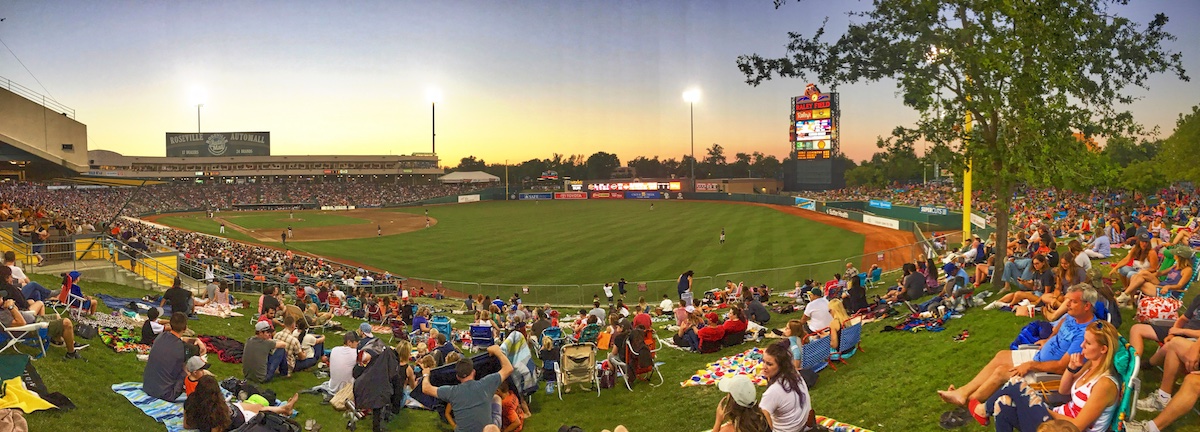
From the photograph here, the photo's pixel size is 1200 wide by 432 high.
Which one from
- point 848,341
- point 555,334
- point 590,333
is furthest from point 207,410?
point 848,341

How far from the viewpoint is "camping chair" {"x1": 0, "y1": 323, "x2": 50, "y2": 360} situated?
8148 mm

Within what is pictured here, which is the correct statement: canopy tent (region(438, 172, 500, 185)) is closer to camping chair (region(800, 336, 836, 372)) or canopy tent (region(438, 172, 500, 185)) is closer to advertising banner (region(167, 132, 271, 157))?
advertising banner (region(167, 132, 271, 157))

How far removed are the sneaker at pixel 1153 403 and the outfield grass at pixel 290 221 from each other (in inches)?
2479

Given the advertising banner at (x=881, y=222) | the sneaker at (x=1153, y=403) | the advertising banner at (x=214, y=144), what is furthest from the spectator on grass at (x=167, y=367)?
the advertising banner at (x=214, y=144)

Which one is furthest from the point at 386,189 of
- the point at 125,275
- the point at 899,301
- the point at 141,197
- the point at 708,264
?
the point at 899,301

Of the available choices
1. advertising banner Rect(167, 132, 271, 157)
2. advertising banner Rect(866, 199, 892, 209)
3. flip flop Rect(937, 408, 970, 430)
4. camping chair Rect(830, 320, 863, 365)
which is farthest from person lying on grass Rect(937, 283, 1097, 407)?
advertising banner Rect(167, 132, 271, 157)

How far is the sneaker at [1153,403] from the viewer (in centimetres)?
601

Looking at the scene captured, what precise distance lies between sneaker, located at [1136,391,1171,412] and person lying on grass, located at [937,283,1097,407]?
2.40ft

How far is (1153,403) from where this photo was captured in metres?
6.05

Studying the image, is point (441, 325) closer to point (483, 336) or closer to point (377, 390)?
point (483, 336)

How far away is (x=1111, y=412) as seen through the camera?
518 centimetres

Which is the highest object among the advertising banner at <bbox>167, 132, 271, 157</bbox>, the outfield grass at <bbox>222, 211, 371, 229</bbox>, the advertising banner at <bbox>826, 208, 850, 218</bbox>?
the advertising banner at <bbox>167, 132, 271, 157</bbox>

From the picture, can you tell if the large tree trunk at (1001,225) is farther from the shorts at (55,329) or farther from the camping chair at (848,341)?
the shorts at (55,329)

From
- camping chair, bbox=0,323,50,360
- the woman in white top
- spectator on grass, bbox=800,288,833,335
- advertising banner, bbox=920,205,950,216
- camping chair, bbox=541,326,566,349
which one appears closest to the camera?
the woman in white top
